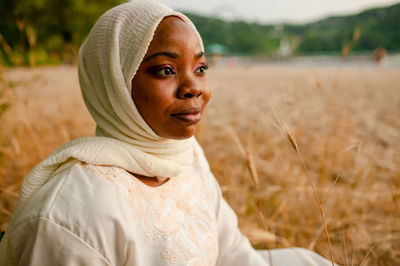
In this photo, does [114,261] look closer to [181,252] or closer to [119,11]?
[181,252]

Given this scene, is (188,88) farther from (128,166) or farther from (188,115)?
(128,166)

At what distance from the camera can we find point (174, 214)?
1063mm

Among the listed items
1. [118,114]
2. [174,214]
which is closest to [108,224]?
[174,214]

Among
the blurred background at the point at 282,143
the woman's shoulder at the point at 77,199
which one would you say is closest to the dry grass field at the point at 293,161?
the blurred background at the point at 282,143

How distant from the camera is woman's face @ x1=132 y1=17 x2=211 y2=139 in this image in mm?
981

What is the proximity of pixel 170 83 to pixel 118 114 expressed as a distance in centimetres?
24

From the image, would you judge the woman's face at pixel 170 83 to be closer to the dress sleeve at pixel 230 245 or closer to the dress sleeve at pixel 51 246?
the dress sleeve at pixel 51 246

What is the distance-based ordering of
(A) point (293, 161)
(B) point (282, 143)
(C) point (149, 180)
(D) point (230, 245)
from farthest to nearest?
(B) point (282, 143), (A) point (293, 161), (D) point (230, 245), (C) point (149, 180)

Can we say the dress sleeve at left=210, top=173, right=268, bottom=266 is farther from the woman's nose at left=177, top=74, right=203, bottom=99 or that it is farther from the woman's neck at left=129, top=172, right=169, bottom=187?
the woman's nose at left=177, top=74, right=203, bottom=99

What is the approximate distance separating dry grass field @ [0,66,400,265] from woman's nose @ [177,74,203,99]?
1.03 ft

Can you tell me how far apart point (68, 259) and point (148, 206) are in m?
0.31

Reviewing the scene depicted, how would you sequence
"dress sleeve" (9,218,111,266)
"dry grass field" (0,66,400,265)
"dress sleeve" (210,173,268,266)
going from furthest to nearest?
"dry grass field" (0,66,400,265) → "dress sleeve" (210,173,268,266) → "dress sleeve" (9,218,111,266)

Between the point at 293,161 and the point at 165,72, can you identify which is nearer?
the point at 165,72

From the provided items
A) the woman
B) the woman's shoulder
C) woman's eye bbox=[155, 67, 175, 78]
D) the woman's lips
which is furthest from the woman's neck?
woman's eye bbox=[155, 67, 175, 78]
